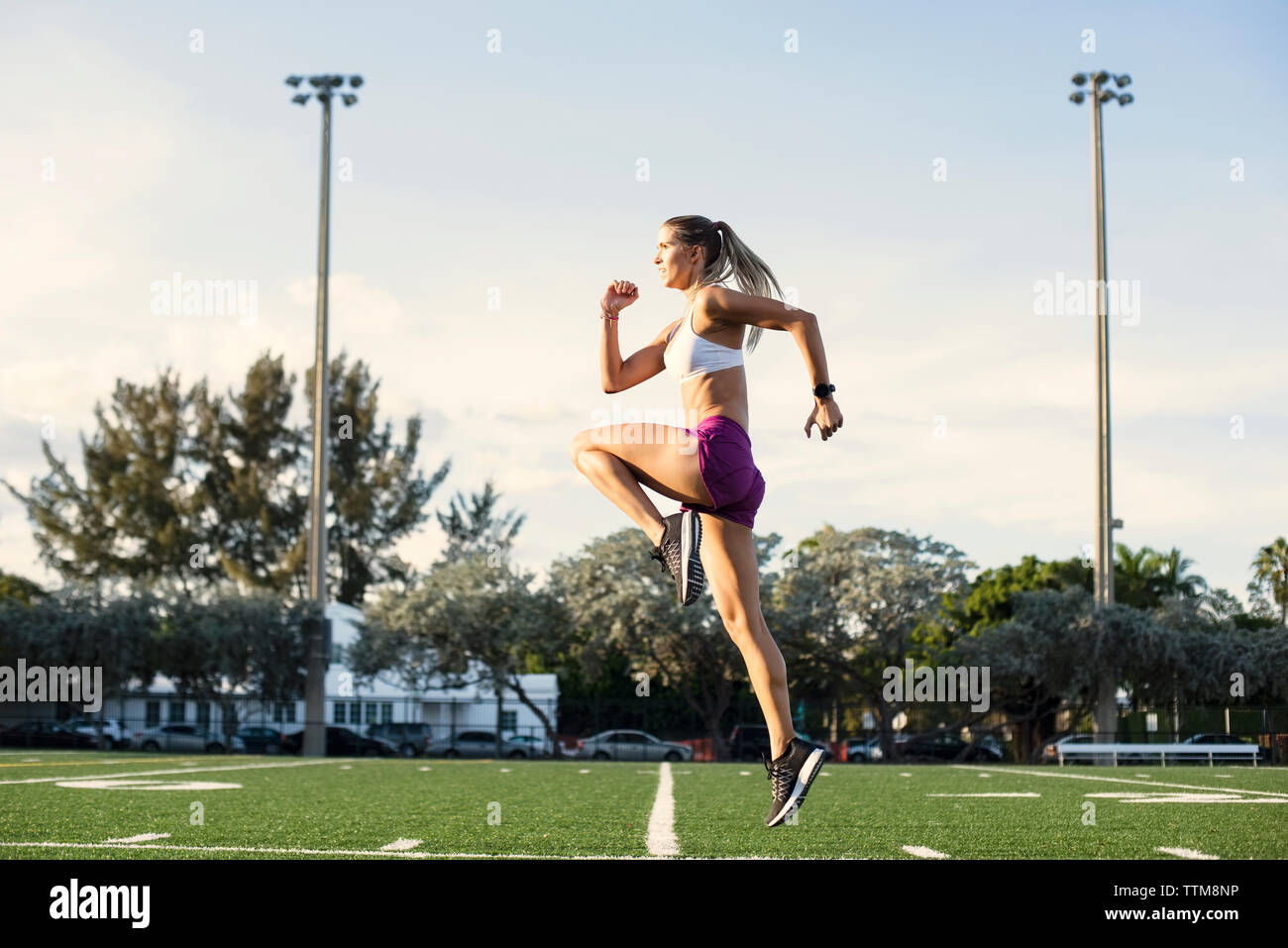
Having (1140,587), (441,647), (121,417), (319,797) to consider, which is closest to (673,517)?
(319,797)

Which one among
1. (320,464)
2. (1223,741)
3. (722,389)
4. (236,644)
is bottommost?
(1223,741)

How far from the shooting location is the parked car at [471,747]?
37.1m

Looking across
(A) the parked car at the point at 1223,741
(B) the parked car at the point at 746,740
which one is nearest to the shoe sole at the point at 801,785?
(A) the parked car at the point at 1223,741

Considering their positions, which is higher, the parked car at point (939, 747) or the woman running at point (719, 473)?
the woman running at point (719, 473)

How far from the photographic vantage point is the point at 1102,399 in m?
30.4

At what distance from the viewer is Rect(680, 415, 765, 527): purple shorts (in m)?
4.49

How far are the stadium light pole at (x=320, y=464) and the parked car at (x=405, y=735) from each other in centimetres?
462

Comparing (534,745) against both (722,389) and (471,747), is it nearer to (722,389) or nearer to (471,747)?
(471,747)

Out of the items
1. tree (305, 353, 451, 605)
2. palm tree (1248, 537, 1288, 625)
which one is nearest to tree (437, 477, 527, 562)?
tree (305, 353, 451, 605)

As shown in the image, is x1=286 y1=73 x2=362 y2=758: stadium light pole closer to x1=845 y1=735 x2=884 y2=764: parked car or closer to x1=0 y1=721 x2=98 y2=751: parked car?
x1=0 y1=721 x2=98 y2=751: parked car

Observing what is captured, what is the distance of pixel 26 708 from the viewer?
44.4m

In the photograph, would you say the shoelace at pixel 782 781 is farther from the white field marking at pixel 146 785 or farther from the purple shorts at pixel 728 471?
the white field marking at pixel 146 785

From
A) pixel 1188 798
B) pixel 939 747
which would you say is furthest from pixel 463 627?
pixel 1188 798

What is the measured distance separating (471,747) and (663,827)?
111 feet
